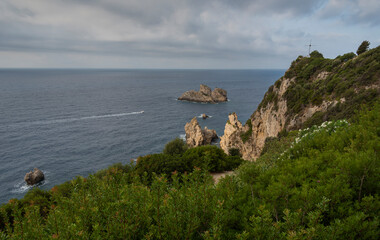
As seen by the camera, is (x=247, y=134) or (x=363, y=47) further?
(x=247, y=134)

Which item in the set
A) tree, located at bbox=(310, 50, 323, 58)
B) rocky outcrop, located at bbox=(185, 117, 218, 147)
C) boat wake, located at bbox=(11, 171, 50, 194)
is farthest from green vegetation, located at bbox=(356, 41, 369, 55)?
boat wake, located at bbox=(11, 171, 50, 194)

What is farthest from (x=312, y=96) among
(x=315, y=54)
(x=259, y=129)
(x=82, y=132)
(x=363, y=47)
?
(x=82, y=132)

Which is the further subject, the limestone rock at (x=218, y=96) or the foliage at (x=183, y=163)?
the limestone rock at (x=218, y=96)

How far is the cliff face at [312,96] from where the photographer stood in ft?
89.7

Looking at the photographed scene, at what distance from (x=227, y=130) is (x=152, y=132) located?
31.9 metres

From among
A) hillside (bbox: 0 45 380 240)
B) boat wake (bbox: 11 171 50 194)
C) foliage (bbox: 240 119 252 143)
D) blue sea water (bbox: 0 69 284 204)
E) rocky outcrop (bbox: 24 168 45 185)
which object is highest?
hillside (bbox: 0 45 380 240)

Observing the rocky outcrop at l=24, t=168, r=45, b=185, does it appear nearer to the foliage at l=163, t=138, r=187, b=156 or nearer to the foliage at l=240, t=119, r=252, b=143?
the foliage at l=163, t=138, r=187, b=156

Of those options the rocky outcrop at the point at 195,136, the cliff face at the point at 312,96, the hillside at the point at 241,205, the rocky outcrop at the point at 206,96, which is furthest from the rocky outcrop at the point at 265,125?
the rocky outcrop at the point at 206,96

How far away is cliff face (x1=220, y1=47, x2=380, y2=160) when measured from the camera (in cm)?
2734

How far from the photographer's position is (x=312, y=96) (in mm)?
34500

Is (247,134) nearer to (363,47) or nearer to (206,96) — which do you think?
(363,47)

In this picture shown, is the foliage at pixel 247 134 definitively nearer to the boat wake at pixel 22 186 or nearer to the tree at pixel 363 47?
the tree at pixel 363 47

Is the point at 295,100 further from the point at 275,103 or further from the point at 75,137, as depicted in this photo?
the point at 75,137

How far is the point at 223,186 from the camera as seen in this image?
6.51 metres
